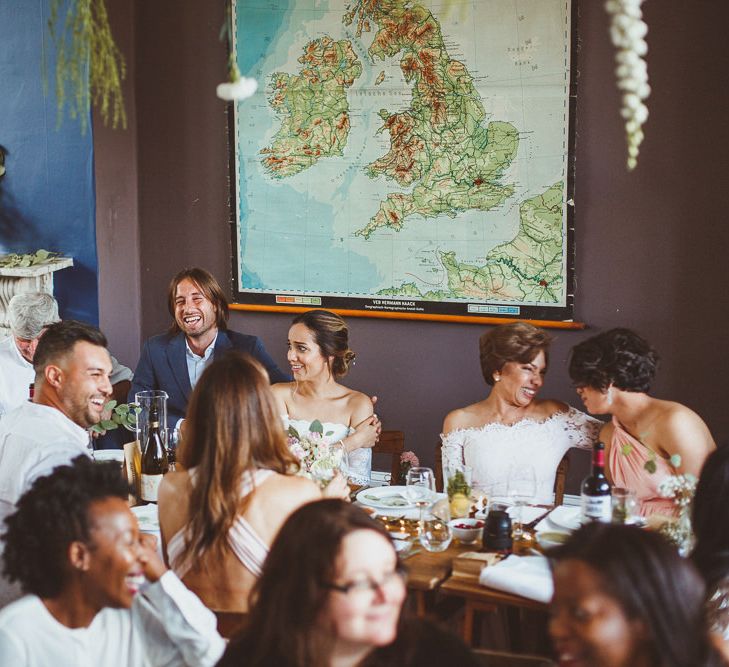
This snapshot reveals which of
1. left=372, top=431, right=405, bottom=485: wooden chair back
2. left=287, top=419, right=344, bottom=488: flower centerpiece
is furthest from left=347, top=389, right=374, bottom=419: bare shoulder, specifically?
left=287, top=419, right=344, bottom=488: flower centerpiece

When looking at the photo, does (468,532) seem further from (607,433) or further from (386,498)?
(607,433)

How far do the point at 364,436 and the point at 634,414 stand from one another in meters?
1.11

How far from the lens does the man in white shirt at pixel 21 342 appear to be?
4359 mm

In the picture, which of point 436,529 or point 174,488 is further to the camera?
point 436,529

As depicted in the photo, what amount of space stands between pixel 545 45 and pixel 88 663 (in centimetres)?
358

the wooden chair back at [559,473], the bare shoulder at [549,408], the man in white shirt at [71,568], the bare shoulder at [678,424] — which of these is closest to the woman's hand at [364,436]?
the wooden chair back at [559,473]

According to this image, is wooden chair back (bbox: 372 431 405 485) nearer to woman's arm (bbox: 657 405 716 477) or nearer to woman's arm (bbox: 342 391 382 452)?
woman's arm (bbox: 342 391 382 452)

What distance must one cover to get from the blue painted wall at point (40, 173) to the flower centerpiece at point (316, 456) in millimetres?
2617

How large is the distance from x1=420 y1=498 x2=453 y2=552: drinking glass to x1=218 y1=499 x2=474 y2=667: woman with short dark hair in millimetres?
1121

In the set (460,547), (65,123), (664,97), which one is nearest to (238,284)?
(65,123)

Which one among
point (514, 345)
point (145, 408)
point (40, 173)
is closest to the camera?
point (145, 408)

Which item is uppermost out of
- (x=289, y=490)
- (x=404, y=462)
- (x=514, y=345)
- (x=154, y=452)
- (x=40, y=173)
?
(x=40, y=173)

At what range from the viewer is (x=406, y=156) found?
488cm

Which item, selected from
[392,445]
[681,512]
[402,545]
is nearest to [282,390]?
[392,445]
